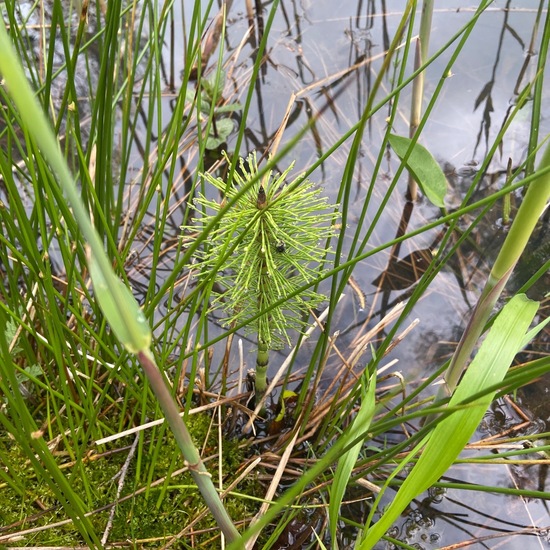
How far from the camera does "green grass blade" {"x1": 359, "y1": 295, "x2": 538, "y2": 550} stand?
693 mm

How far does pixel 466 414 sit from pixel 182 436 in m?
0.36

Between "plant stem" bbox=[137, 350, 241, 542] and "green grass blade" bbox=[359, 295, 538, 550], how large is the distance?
0.75ft

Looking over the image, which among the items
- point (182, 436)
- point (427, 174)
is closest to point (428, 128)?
point (427, 174)

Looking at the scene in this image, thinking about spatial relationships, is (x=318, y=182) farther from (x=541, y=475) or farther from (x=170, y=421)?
(x=170, y=421)

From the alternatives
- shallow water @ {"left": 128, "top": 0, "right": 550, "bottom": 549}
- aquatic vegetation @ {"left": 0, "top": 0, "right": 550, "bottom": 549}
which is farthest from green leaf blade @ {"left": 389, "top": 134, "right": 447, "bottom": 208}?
shallow water @ {"left": 128, "top": 0, "right": 550, "bottom": 549}

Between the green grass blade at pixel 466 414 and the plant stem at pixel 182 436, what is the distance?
23 cm

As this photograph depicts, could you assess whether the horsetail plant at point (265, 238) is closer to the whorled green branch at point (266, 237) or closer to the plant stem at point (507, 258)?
the whorled green branch at point (266, 237)

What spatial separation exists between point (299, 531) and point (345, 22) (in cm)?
169

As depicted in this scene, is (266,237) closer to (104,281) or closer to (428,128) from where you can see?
(104,281)

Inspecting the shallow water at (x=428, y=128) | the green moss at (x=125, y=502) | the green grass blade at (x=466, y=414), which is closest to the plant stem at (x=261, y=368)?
the green moss at (x=125, y=502)

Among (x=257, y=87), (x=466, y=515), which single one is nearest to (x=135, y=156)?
(x=257, y=87)

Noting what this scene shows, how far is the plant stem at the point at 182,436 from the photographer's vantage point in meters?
0.42

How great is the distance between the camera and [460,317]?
144 centimetres

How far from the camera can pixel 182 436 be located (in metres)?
0.50
